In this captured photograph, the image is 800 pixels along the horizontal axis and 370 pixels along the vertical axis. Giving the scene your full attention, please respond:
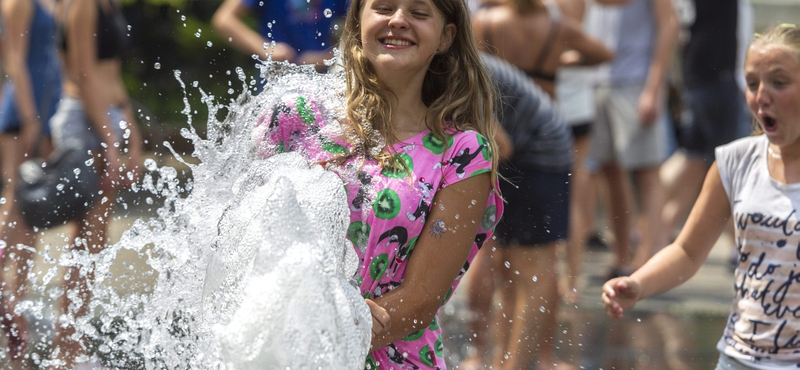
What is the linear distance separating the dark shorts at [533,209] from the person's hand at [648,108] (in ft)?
5.65

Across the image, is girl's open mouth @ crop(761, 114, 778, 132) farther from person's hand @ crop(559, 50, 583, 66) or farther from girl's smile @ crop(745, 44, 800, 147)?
person's hand @ crop(559, 50, 583, 66)

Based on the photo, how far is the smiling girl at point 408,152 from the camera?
7.45 ft

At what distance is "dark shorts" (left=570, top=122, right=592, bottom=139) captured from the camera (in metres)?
5.24

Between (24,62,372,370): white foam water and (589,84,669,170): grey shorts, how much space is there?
11.3 feet

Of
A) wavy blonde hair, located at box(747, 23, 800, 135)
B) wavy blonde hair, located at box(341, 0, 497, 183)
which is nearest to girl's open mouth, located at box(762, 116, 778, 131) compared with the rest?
wavy blonde hair, located at box(747, 23, 800, 135)

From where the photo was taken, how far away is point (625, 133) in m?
5.90

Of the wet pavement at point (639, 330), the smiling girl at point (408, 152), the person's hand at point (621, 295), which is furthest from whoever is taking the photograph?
the wet pavement at point (639, 330)

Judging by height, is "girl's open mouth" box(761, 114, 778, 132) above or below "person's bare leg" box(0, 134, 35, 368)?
above

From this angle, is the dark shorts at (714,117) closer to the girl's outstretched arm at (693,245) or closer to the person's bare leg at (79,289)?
the girl's outstretched arm at (693,245)

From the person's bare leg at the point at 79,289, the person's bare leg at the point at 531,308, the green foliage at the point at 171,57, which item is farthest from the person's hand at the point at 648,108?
the green foliage at the point at 171,57

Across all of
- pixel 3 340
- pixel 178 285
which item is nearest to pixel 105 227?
pixel 3 340

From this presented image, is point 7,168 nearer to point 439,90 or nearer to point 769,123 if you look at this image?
point 439,90

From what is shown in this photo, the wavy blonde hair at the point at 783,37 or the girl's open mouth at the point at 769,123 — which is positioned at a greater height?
the wavy blonde hair at the point at 783,37

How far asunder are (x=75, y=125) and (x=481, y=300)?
6.63ft
